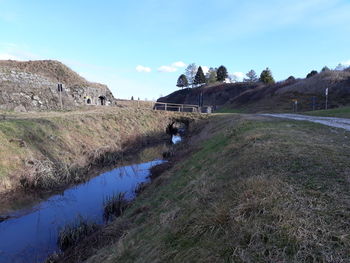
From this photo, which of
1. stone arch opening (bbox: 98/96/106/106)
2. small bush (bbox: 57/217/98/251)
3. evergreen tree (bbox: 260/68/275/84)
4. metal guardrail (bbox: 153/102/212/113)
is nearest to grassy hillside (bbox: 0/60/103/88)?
stone arch opening (bbox: 98/96/106/106)

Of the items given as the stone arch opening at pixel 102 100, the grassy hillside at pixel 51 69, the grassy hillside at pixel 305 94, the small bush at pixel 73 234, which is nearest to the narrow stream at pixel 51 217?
the small bush at pixel 73 234

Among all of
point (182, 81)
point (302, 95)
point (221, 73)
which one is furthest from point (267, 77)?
point (182, 81)

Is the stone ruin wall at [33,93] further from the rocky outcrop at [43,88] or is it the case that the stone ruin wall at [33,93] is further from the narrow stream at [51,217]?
the narrow stream at [51,217]

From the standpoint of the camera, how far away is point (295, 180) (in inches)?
196

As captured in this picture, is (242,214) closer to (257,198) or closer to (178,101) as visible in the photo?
(257,198)

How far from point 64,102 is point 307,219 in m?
32.8

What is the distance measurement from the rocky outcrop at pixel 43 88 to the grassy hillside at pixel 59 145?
8620 mm

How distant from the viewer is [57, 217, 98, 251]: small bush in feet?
24.9

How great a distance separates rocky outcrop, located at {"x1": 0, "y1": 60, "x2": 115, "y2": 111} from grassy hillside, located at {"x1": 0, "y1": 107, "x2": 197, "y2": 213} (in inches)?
339

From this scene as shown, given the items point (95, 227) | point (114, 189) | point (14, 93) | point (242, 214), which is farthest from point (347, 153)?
point (14, 93)

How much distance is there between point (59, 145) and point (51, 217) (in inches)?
310

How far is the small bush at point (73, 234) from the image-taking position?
7594 mm

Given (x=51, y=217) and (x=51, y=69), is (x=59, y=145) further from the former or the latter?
(x=51, y=69)

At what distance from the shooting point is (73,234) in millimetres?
7707
